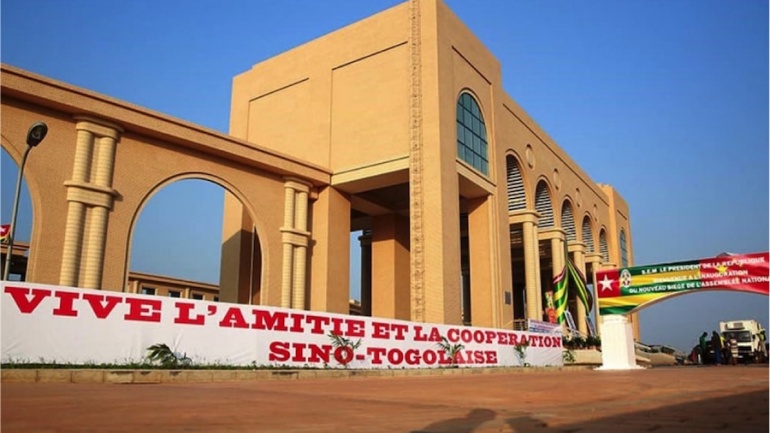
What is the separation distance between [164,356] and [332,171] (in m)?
14.5

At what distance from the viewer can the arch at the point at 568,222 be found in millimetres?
39812

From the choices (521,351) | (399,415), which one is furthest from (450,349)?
(399,415)

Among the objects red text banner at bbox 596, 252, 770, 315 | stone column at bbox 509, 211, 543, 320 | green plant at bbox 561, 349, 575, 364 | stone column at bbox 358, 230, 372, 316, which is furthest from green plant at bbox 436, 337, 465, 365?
stone column at bbox 358, 230, 372, 316

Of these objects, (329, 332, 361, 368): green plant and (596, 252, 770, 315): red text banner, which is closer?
(329, 332, 361, 368): green plant

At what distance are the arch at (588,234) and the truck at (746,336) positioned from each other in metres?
9.61

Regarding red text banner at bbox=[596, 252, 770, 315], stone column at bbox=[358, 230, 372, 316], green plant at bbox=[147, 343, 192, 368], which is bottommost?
green plant at bbox=[147, 343, 192, 368]

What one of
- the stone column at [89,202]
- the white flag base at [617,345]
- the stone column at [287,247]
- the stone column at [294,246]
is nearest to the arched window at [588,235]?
the stone column at [294,246]

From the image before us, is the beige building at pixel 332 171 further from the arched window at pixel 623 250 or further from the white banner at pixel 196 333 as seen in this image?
the arched window at pixel 623 250

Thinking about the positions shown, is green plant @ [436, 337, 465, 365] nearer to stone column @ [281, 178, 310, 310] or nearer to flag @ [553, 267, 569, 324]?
stone column @ [281, 178, 310, 310]

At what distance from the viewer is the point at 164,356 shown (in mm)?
11227

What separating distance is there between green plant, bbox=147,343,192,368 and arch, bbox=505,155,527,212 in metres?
23.1

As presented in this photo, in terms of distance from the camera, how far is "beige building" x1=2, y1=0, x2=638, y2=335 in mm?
16812

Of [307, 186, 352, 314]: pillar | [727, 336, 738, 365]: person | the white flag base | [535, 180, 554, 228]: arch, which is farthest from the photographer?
[535, 180, 554, 228]: arch

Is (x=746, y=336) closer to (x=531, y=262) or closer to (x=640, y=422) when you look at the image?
(x=531, y=262)
